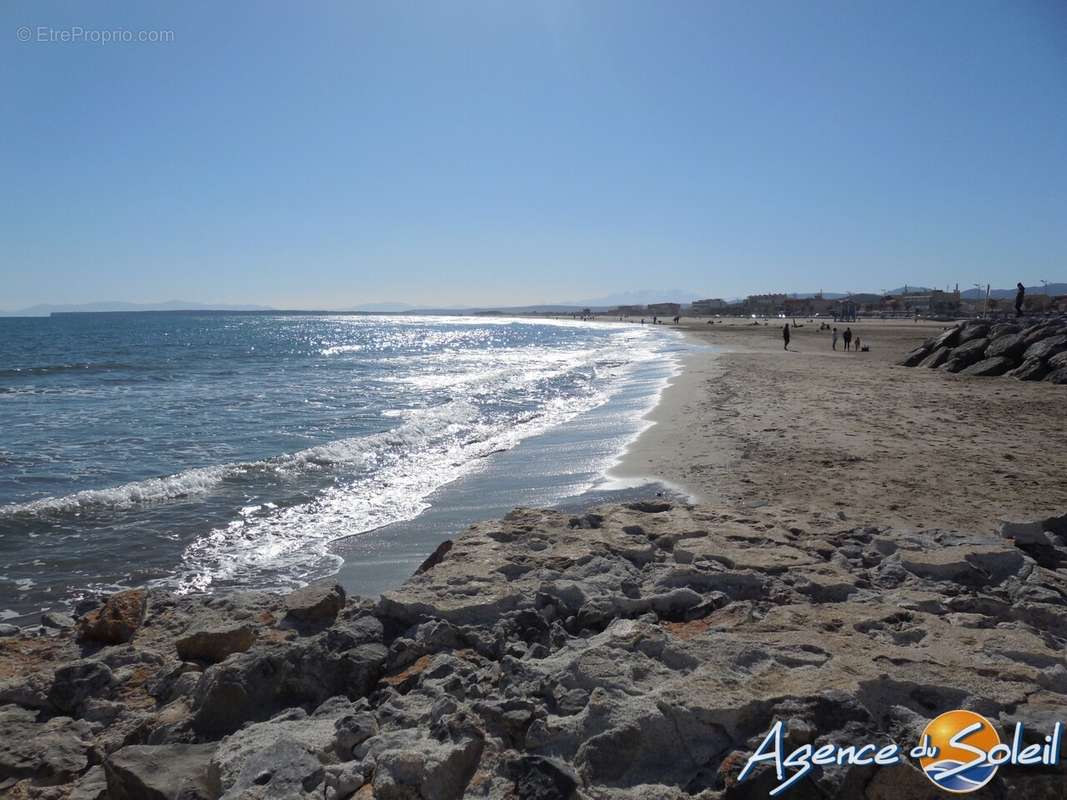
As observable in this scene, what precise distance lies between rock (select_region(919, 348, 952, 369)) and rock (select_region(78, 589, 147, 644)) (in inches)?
931

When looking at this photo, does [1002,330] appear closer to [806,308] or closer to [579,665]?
[579,665]

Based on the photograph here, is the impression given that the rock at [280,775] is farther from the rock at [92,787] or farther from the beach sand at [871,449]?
the beach sand at [871,449]

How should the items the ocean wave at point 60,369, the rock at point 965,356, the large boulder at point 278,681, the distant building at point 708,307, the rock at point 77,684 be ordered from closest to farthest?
the large boulder at point 278,681 → the rock at point 77,684 → the rock at point 965,356 → the ocean wave at point 60,369 → the distant building at point 708,307

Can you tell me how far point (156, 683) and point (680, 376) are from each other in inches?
778

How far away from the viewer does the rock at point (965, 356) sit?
812 inches

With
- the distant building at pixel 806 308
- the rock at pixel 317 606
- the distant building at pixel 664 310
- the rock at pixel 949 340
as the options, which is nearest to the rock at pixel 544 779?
the rock at pixel 317 606

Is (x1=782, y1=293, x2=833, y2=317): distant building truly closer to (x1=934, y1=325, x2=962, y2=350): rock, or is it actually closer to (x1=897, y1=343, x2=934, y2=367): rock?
(x1=897, y1=343, x2=934, y2=367): rock

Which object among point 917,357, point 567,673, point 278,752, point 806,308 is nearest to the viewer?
point 278,752

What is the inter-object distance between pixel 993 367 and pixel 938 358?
9.72 ft

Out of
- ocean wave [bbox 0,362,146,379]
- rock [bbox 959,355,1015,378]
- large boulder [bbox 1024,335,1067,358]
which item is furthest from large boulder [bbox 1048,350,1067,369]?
ocean wave [bbox 0,362,146,379]

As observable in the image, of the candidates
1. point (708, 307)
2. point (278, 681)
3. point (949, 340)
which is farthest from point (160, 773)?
point (708, 307)

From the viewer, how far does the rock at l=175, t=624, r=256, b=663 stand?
409 cm

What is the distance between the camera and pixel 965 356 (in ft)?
68.4

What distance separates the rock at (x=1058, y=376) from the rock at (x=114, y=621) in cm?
1983
